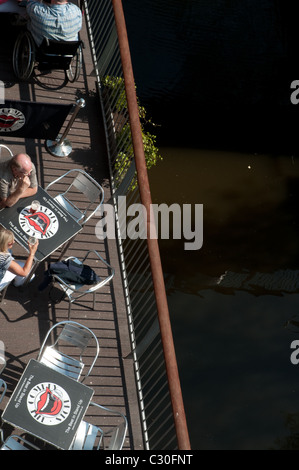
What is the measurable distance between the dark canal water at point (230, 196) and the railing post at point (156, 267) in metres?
3.72

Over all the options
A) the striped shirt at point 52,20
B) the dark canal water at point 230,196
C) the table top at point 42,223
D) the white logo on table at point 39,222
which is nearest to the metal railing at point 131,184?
the striped shirt at point 52,20

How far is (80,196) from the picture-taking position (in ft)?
27.1

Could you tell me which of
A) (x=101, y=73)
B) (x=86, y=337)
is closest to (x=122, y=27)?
(x=101, y=73)

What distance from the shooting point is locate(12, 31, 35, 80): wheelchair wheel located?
28.5 ft

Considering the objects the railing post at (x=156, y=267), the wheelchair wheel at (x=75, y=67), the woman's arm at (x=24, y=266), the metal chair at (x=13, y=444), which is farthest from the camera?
the wheelchair wheel at (x=75, y=67)

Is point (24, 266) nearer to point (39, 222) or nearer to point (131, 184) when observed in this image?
point (39, 222)

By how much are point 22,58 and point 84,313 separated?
11.1ft

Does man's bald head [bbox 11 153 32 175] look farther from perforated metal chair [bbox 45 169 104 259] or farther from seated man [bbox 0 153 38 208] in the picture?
perforated metal chair [bbox 45 169 104 259]

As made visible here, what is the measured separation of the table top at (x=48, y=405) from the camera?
6.15 meters

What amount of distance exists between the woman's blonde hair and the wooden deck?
0.96 meters

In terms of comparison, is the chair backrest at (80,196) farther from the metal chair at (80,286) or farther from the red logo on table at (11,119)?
the red logo on table at (11,119)

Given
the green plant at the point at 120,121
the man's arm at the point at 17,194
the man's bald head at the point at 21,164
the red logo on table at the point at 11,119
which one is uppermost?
the green plant at the point at 120,121

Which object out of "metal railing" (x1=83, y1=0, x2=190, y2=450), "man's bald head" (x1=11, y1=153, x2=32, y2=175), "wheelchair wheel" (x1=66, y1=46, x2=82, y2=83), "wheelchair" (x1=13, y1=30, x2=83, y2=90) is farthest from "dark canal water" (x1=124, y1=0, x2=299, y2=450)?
"man's bald head" (x1=11, y1=153, x2=32, y2=175)
